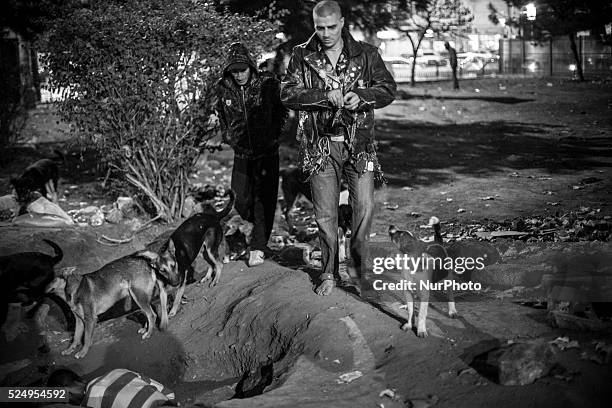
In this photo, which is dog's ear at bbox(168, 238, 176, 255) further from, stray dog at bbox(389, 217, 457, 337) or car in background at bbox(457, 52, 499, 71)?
car in background at bbox(457, 52, 499, 71)

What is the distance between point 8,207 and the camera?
35.1ft

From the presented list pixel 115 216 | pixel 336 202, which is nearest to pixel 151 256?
pixel 336 202

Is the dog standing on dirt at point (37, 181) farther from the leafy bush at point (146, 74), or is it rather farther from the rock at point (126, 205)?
the leafy bush at point (146, 74)

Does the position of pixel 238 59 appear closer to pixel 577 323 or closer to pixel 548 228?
pixel 548 228

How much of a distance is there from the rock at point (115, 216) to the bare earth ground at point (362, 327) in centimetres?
49

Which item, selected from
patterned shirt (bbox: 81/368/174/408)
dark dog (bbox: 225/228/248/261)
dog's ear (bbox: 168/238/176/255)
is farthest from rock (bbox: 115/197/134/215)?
patterned shirt (bbox: 81/368/174/408)

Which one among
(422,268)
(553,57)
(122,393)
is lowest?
(122,393)

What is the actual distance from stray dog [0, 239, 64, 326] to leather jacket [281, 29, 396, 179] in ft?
9.29

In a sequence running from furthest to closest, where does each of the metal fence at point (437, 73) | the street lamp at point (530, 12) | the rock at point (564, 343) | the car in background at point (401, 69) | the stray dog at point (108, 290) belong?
the car in background at point (401, 69)
the metal fence at point (437, 73)
the street lamp at point (530, 12)
the stray dog at point (108, 290)
the rock at point (564, 343)

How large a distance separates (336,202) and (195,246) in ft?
5.42

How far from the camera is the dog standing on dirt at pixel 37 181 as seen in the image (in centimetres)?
1059

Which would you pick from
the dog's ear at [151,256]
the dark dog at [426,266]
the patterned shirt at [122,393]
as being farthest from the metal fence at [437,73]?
the patterned shirt at [122,393]

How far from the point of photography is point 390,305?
5.93 meters

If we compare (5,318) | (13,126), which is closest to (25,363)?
(5,318)
